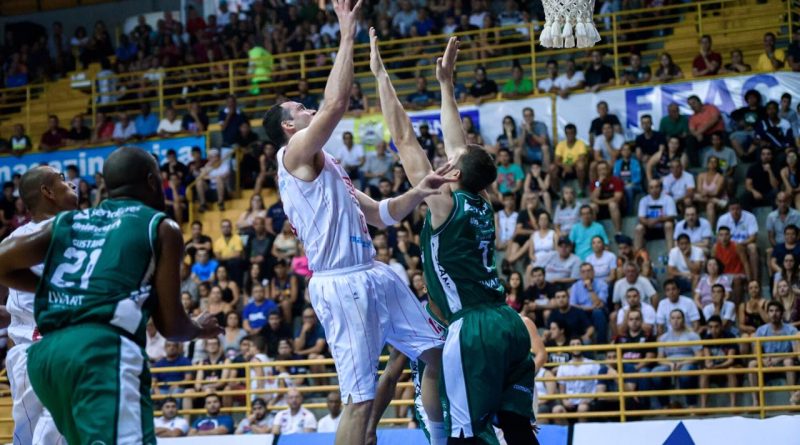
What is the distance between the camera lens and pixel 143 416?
18.3ft

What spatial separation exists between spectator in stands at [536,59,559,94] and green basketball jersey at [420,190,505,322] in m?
13.2

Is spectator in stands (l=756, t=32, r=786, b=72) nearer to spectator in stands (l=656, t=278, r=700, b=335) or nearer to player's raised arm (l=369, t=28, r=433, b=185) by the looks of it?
spectator in stands (l=656, t=278, r=700, b=335)

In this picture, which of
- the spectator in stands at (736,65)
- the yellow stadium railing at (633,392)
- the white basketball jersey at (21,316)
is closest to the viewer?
the white basketball jersey at (21,316)

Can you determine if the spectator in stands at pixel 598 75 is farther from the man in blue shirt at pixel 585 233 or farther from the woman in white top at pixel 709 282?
the woman in white top at pixel 709 282

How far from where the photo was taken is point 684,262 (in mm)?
16141

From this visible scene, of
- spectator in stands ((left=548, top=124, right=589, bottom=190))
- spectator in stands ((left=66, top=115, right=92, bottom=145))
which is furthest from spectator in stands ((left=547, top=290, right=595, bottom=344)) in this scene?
spectator in stands ((left=66, top=115, right=92, bottom=145))

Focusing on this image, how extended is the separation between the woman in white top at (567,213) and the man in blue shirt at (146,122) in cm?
953

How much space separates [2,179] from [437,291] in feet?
59.5

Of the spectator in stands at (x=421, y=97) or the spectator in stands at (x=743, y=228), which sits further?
the spectator in stands at (x=421, y=97)

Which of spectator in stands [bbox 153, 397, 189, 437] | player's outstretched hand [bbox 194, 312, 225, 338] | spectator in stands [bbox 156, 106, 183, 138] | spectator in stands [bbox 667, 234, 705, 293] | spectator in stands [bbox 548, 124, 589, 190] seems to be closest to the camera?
player's outstretched hand [bbox 194, 312, 225, 338]

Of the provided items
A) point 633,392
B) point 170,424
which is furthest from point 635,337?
point 170,424

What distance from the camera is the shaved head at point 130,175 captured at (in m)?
5.81

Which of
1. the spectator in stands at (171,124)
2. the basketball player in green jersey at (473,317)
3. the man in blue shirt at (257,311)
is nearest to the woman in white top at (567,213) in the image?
the man in blue shirt at (257,311)

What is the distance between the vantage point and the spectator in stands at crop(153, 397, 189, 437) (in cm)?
1451
